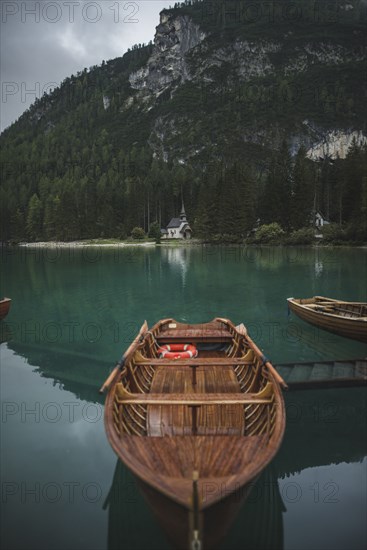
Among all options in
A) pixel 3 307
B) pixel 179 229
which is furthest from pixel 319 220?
pixel 3 307

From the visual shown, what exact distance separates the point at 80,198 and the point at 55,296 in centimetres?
9501

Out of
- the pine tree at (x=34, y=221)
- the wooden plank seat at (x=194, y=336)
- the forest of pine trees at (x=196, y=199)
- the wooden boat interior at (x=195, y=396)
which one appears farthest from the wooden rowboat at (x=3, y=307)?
the pine tree at (x=34, y=221)

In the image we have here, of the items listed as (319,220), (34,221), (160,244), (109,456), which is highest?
(34,221)

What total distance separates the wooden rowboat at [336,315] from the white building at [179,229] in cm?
8398

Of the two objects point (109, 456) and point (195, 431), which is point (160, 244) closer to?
point (109, 456)

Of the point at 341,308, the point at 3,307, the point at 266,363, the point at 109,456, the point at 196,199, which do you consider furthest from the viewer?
the point at 196,199

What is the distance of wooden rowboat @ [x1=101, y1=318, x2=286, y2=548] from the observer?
143 inches

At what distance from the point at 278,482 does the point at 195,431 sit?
2129mm

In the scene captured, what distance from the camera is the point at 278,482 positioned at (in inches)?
241

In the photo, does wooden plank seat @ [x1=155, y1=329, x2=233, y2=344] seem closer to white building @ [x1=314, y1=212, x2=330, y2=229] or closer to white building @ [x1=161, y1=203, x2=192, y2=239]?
white building @ [x1=314, y1=212, x2=330, y2=229]

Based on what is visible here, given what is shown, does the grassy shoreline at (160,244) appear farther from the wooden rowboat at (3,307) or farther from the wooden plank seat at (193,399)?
the wooden plank seat at (193,399)

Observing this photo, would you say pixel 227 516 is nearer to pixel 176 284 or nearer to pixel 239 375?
pixel 239 375

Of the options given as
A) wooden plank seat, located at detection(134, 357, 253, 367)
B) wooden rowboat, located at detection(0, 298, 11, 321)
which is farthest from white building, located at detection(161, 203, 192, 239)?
wooden plank seat, located at detection(134, 357, 253, 367)

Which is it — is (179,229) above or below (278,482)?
above
